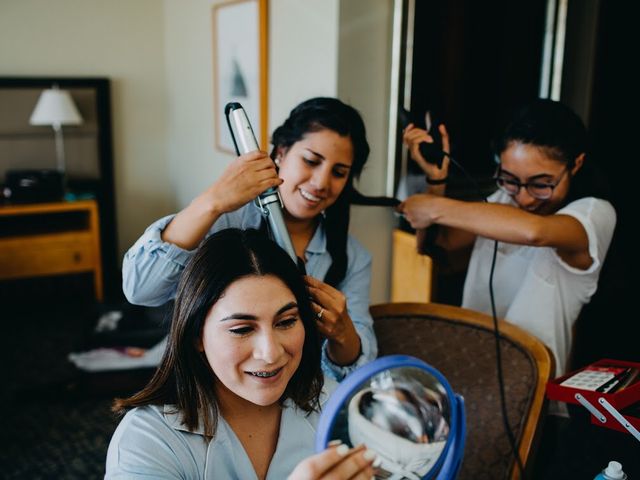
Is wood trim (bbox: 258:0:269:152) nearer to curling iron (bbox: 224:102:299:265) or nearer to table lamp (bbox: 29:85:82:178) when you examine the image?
table lamp (bbox: 29:85:82:178)

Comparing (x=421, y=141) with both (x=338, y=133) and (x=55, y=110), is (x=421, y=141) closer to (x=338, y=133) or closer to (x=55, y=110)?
(x=338, y=133)

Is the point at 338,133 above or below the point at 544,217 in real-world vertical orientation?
Result: above

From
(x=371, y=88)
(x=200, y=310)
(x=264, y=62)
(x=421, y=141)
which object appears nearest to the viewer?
(x=200, y=310)

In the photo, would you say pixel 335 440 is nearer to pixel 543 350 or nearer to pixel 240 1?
pixel 543 350

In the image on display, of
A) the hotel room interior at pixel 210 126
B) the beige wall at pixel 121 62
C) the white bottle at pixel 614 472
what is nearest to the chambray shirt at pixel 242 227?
the hotel room interior at pixel 210 126

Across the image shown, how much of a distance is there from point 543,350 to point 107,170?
367 centimetres

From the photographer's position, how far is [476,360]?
1493mm

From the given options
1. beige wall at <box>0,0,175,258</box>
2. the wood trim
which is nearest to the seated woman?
the wood trim

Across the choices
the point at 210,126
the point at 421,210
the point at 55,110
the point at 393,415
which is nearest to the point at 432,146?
the point at 421,210

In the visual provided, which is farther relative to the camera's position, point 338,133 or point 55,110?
point 55,110

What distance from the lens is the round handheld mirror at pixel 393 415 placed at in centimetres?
70

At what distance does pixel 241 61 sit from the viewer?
3375mm

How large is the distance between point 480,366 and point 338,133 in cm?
60

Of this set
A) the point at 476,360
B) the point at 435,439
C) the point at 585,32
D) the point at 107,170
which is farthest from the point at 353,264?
the point at 107,170
